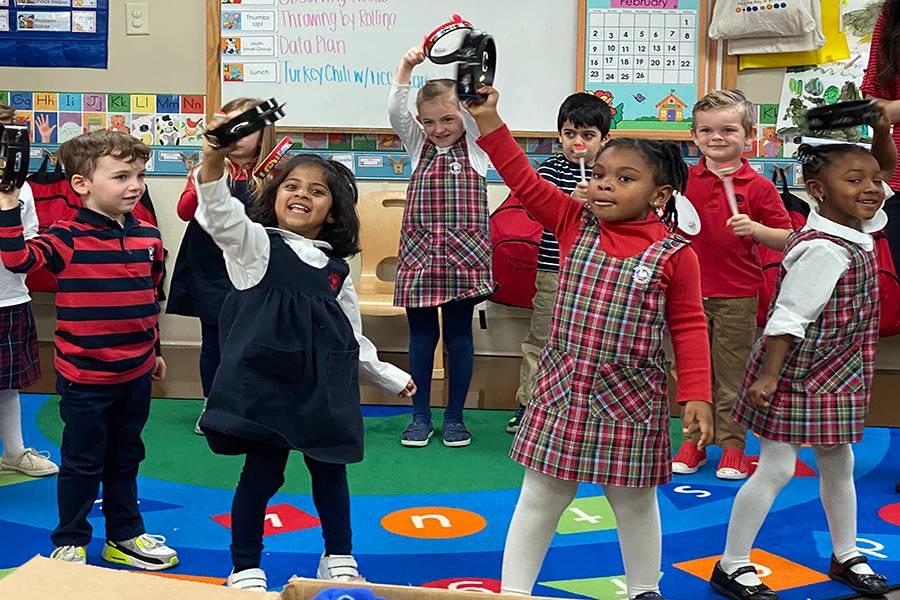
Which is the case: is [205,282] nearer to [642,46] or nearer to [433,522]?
[433,522]

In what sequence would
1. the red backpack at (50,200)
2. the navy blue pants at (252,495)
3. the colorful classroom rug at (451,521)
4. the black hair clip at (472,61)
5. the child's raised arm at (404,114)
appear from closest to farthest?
the black hair clip at (472,61)
the navy blue pants at (252,495)
the colorful classroom rug at (451,521)
the child's raised arm at (404,114)
the red backpack at (50,200)

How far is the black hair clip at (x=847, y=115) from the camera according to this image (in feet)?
6.25

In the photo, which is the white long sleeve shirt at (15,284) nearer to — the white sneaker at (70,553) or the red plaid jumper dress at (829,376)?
the white sneaker at (70,553)

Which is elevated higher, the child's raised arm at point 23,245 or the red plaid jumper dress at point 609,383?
the child's raised arm at point 23,245

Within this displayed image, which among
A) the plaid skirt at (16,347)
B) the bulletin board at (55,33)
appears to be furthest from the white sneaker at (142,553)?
the bulletin board at (55,33)

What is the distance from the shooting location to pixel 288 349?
178cm

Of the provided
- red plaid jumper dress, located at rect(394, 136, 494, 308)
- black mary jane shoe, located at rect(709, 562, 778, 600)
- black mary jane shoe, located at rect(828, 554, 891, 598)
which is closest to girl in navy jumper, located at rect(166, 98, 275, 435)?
red plaid jumper dress, located at rect(394, 136, 494, 308)

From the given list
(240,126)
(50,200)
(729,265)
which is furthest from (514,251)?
(240,126)

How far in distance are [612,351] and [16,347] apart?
1681 millimetres

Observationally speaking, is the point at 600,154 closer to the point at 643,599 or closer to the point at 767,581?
the point at 643,599

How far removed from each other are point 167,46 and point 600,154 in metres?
2.91

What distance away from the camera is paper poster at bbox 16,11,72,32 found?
418cm

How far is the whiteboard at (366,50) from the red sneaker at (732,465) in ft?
5.71

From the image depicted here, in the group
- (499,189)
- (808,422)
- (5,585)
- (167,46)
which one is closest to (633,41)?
(499,189)
